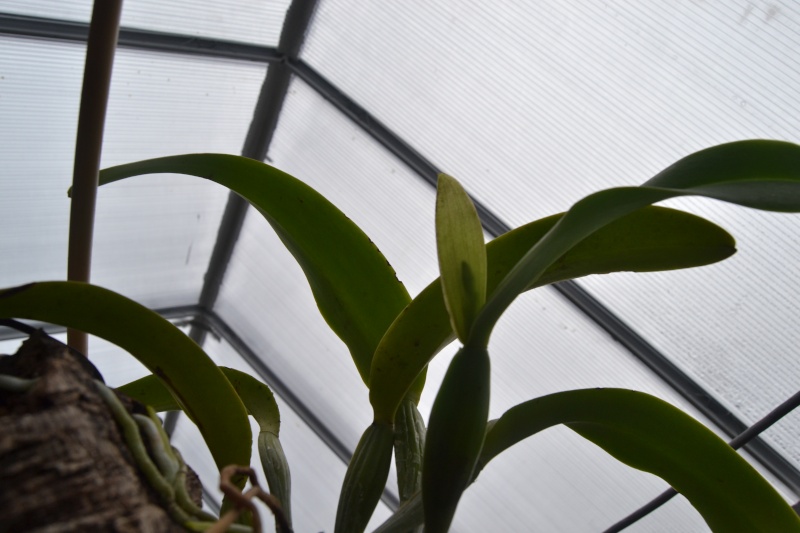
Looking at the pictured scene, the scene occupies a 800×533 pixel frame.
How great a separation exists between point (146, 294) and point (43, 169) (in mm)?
676

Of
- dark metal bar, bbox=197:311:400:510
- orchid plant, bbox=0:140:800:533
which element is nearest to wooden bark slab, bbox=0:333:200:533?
orchid plant, bbox=0:140:800:533

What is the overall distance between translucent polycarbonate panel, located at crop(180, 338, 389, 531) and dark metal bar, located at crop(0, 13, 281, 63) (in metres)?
1.29

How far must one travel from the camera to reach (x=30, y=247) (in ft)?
6.02

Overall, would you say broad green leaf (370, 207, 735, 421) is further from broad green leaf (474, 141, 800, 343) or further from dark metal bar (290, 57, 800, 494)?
dark metal bar (290, 57, 800, 494)

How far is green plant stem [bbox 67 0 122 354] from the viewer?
0.39 meters

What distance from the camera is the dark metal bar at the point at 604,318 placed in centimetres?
133

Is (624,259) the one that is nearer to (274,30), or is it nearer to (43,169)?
(274,30)

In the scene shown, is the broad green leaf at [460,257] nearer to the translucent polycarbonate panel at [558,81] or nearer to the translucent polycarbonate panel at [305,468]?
the translucent polycarbonate panel at [558,81]

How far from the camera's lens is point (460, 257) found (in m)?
0.37

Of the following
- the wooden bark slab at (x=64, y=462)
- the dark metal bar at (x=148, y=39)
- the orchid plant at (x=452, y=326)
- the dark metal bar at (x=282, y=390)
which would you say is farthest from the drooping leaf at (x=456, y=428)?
the dark metal bar at (x=282, y=390)

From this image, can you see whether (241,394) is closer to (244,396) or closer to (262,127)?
(244,396)

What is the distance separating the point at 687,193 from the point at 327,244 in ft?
0.88

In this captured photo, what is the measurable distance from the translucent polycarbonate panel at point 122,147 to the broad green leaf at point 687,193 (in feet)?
4.59

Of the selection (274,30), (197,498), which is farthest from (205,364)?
(274,30)
